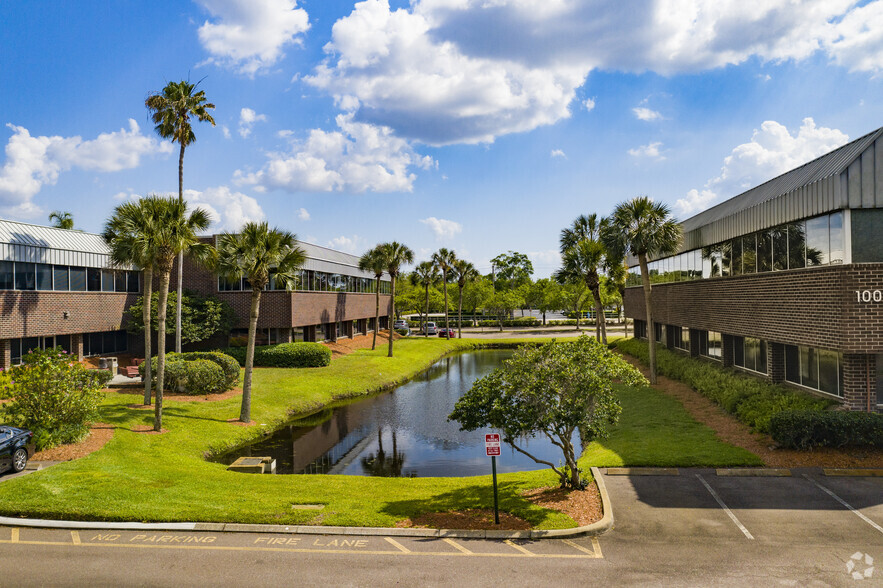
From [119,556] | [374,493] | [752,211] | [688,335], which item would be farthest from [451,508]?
[688,335]

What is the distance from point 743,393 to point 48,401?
85.8ft

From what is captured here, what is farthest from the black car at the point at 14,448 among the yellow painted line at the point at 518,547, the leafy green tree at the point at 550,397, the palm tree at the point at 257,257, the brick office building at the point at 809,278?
the brick office building at the point at 809,278

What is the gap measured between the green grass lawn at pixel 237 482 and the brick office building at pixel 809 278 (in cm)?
447

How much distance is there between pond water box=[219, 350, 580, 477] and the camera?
2127 cm

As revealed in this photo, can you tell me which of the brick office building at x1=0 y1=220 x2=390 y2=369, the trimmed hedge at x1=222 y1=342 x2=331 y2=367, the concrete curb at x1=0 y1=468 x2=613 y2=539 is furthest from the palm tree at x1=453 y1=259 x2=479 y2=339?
the concrete curb at x1=0 y1=468 x2=613 y2=539

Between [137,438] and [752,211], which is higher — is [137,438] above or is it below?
below

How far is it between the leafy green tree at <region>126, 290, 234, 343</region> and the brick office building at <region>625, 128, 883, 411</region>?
1243 inches

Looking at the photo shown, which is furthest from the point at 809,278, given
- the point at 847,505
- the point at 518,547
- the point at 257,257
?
the point at 257,257

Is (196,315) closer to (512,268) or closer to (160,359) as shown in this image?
(160,359)

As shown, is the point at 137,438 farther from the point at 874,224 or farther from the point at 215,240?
the point at 874,224

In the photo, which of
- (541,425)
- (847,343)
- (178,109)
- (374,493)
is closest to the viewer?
(541,425)

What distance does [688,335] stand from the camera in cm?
3662

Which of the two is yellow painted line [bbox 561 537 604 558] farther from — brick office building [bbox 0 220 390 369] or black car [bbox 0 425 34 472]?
brick office building [bbox 0 220 390 369]

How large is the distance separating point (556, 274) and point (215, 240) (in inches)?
1003
